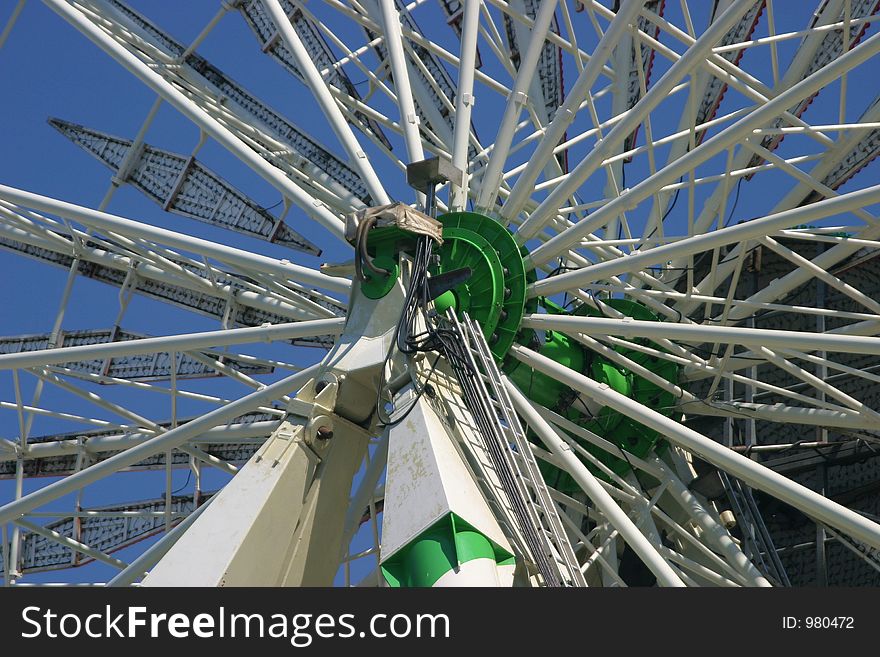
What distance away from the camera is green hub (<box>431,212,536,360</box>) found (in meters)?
19.0

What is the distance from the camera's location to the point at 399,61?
20672 mm

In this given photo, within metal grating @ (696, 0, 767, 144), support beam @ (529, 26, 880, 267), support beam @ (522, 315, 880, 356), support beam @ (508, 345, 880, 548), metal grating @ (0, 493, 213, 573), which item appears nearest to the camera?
support beam @ (508, 345, 880, 548)

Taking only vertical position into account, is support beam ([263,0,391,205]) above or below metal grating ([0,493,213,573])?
above

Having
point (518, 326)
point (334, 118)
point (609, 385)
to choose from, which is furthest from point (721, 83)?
point (518, 326)

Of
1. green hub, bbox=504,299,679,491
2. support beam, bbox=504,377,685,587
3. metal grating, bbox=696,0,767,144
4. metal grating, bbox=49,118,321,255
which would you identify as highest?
metal grating, bbox=696,0,767,144

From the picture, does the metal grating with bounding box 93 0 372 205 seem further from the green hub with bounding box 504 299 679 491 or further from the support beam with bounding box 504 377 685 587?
the support beam with bounding box 504 377 685 587

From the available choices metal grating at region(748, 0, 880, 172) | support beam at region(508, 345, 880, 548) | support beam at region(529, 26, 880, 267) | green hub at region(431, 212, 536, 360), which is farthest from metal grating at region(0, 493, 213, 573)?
metal grating at region(748, 0, 880, 172)

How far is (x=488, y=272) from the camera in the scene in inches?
752

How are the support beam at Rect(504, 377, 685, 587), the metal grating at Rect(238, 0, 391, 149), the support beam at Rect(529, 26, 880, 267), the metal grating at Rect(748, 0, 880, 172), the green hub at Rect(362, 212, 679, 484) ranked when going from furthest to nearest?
1. the metal grating at Rect(238, 0, 391, 149)
2. the metal grating at Rect(748, 0, 880, 172)
3. the green hub at Rect(362, 212, 679, 484)
4. the support beam at Rect(529, 26, 880, 267)
5. the support beam at Rect(504, 377, 685, 587)

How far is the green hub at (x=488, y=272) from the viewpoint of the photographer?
1898 centimetres

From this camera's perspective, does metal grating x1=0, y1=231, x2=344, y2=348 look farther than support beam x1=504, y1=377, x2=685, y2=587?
Yes

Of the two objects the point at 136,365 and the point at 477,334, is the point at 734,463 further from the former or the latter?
the point at 136,365
